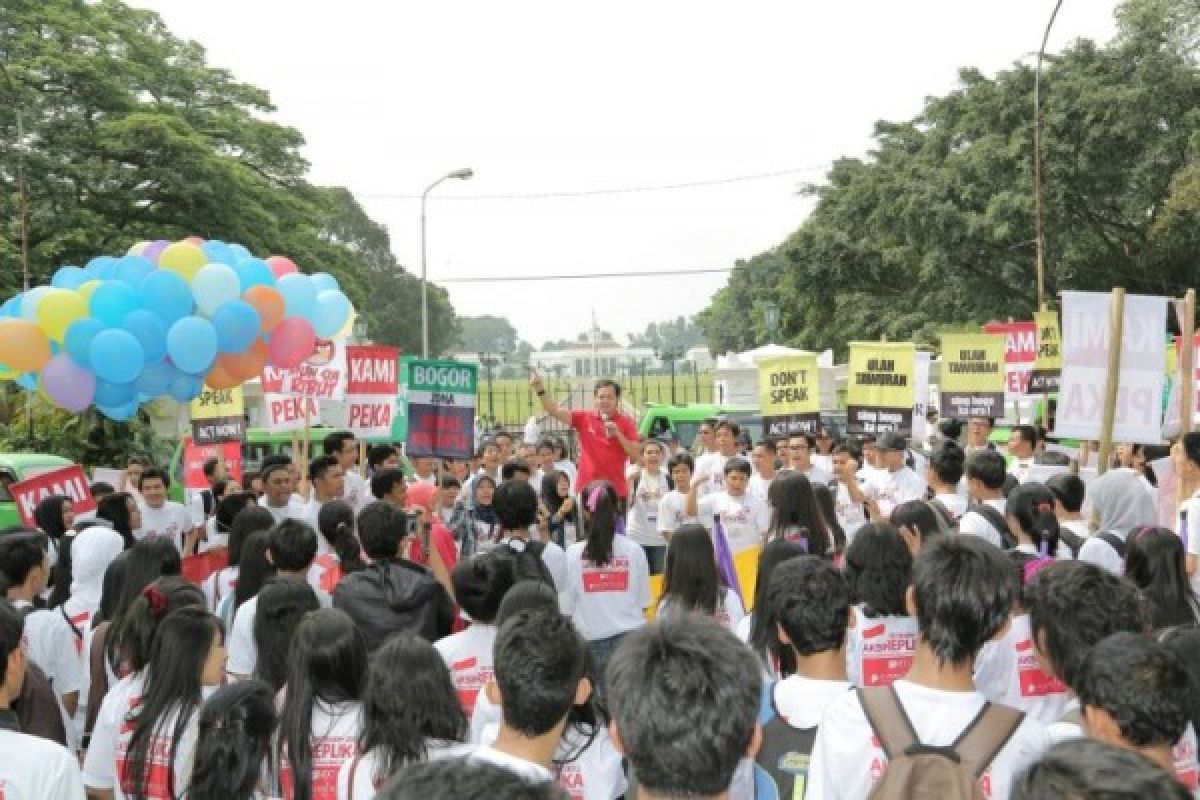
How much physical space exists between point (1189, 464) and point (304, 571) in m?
4.90

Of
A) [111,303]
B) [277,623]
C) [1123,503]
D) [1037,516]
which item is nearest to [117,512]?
[111,303]

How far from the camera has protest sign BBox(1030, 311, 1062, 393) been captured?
15211mm

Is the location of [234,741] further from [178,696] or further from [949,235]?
[949,235]

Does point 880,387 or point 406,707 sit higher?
point 880,387

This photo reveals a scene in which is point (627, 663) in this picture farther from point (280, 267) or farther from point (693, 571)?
point (280, 267)

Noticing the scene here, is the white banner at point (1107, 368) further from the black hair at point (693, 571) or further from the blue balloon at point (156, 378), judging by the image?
the blue balloon at point (156, 378)

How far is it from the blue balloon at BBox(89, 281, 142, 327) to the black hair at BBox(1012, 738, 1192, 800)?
10.0 meters

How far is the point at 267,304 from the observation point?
11.8m

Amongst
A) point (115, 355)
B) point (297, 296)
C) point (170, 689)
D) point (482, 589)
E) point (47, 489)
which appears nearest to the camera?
point (170, 689)

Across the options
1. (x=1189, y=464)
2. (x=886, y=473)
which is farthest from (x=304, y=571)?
(x=886, y=473)

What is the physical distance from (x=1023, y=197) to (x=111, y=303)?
29.5m

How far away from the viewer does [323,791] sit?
4.10 meters

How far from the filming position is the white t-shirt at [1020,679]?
4.93 meters

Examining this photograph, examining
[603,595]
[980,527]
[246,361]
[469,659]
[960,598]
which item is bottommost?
[603,595]
